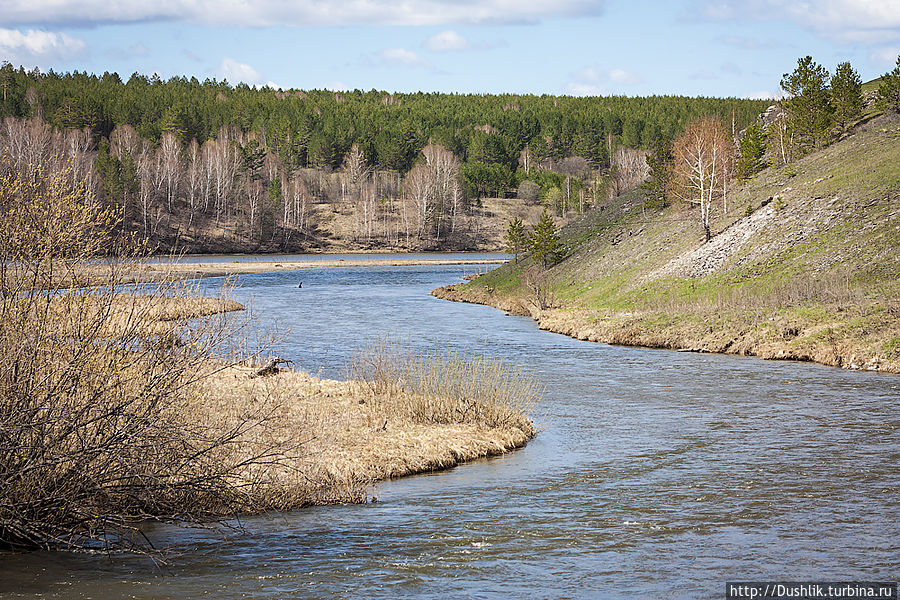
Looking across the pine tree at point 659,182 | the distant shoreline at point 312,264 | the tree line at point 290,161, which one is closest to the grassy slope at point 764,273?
the pine tree at point 659,182

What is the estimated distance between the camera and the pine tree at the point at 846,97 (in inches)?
2579

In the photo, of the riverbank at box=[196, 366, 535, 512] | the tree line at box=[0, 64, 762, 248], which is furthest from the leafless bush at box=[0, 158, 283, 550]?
the tree line at box=[0, 64, 762, 248]

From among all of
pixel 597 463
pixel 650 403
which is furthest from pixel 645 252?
pixel 597 463

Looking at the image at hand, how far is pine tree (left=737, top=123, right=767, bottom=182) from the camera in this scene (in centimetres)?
6656

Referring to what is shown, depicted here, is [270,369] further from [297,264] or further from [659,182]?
[297,264]

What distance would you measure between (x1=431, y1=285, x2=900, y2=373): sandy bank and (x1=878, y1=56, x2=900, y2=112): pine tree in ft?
103

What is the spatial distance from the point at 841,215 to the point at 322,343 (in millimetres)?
29234

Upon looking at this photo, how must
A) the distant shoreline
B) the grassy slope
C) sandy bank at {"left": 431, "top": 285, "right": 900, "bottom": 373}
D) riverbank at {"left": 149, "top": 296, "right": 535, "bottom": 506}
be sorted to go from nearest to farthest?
riverbank at {"left": 149, "top": 296, "right": 535, "bottom": 506}
sandy bank at {"left": 431, "top": 285, "right": 900, "bottom": 373}
the grassy slope
the distant shoreline

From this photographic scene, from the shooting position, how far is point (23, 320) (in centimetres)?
1284

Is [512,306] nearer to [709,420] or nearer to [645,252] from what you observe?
[645,252]

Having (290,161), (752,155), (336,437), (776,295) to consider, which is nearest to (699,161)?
(752,155)

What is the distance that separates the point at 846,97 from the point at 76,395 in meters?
65.4

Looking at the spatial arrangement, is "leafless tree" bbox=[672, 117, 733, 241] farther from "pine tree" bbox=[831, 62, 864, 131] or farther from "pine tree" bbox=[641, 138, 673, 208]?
"pine tree" bbox=[831, 62, 864, 131]

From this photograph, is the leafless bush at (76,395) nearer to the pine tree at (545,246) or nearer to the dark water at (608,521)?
the dark water at (608,521)
